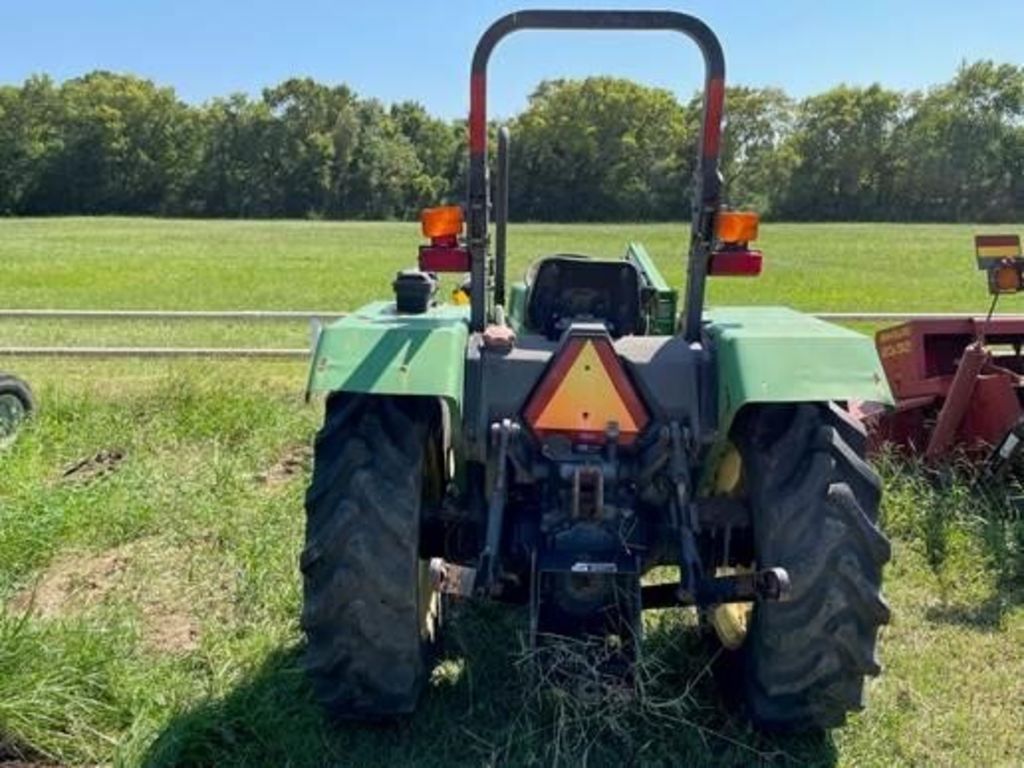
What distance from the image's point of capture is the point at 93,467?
5906 mm

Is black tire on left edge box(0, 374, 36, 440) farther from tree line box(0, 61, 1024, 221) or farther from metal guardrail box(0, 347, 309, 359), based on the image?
tree line box(0, 61, 1024, 221)

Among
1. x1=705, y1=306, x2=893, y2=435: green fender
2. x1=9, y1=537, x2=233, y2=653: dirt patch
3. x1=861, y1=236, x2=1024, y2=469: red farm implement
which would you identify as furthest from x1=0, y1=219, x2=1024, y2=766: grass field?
x1=705, y1=306, x2=893, y2=435: green fender

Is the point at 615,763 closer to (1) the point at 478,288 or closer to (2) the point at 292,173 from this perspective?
(1) the point at 478,288

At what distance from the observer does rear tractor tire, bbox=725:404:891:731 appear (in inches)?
113

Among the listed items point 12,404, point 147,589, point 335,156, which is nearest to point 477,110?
point 147,589

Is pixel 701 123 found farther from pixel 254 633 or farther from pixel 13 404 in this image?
pixel 13 404

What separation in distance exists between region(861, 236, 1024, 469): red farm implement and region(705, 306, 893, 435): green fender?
2412 mm

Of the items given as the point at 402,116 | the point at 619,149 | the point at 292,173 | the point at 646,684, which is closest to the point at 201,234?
the point at 619,149

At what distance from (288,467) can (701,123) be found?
3728 millimetres

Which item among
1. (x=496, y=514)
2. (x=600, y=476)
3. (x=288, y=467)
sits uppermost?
(x=600, y=476)

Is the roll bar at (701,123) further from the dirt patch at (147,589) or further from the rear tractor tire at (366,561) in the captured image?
the dirt patch at (147,589)

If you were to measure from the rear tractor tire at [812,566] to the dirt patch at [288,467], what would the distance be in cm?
341

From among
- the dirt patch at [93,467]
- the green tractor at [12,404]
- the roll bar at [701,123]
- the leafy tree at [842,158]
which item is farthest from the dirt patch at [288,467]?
the leafy tree at [842,158]

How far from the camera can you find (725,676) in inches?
135
